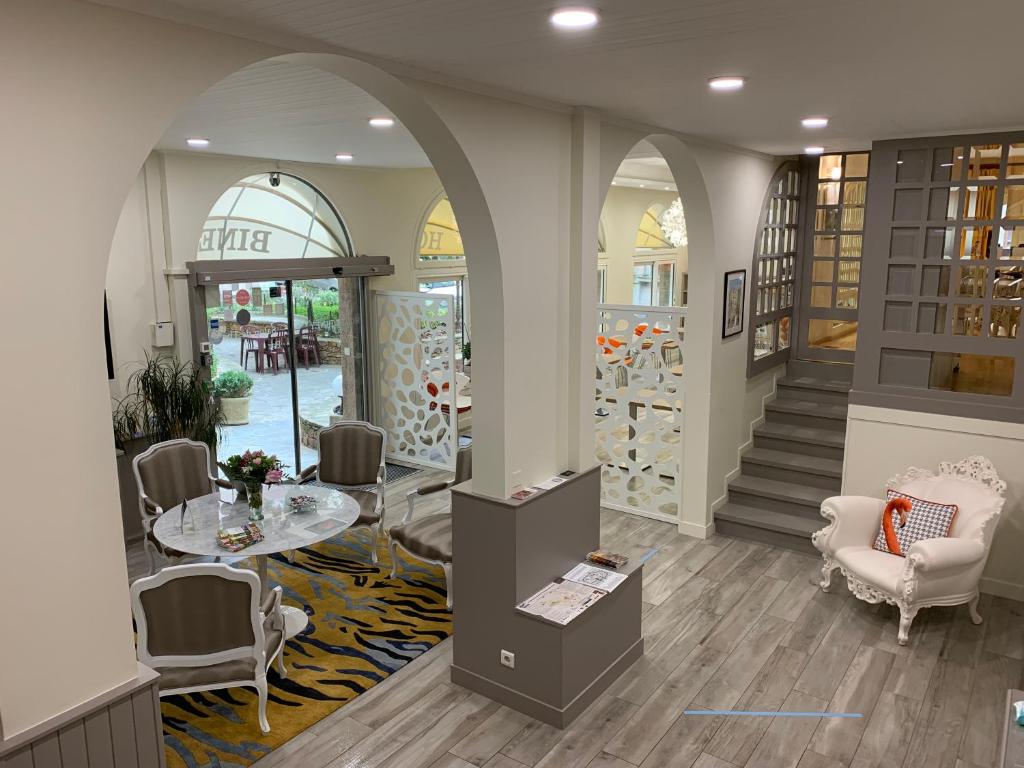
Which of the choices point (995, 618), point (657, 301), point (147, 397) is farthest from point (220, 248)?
point (657, 301)

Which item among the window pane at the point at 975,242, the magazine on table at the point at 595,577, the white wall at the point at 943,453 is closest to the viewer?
the magazine on table at the point at 595,577

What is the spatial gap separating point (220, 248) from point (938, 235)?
215 inches

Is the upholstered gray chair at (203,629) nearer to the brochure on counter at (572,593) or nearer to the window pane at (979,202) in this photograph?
the brochure on counter at (572,593)

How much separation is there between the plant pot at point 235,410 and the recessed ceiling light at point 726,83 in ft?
16.5

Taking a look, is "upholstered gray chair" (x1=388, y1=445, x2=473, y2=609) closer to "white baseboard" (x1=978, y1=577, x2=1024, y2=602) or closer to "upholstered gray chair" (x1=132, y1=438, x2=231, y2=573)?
"upholstered gray chair" (x1=132, y1=438, x2=231, y2=573)

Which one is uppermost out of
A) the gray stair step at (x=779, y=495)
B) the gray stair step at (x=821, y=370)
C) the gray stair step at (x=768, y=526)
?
the gray stair step at (x=821, y=370)

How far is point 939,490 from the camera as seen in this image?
498 cm

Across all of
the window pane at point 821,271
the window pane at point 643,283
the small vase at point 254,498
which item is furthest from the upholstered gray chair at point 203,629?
the window pane at point 643,283

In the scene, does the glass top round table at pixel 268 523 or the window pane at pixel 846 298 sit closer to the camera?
the glass top round table at pixel 268 523

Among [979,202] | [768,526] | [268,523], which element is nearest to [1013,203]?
[979,202]

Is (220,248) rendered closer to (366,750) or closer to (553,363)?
(553,363)

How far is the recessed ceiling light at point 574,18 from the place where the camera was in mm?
2250

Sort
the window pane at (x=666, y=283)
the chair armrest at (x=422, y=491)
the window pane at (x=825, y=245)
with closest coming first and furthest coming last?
1. the chair armrest at (x=422, y=491)
2. the window pane at (x=825, y=245)
3. the window pane at (x=666, y=283)

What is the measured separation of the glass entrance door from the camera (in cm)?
671
